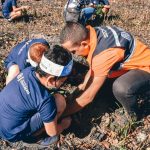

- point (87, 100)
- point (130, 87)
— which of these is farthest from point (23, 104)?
point (130, 87)

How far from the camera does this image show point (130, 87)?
4.32 metres

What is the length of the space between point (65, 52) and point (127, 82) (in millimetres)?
952

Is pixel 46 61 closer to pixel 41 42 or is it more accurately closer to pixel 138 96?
pixel 41 42

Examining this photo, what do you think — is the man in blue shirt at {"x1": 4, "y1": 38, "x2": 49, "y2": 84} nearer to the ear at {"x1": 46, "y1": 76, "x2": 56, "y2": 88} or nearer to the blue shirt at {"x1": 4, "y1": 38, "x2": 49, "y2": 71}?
the blue shirt at {"x1": 4, "y1": 38, "x2": 49, "y2": 71}

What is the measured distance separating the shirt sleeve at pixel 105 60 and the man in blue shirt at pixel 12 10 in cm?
365

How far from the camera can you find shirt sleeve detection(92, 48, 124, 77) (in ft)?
13.7

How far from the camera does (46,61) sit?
12.1 ft

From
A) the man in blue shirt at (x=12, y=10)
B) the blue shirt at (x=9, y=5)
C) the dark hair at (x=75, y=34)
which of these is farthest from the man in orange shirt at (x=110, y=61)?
the blue shirt at (x=9, y=5)

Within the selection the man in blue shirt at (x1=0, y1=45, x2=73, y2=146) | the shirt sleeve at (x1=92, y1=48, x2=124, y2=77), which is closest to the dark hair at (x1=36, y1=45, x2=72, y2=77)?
the man in blue shirt at (x1=0, y1=45, x2=73, y2=146)

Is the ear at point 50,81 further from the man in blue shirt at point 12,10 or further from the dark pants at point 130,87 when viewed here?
the man in blue shirt at point 12,10

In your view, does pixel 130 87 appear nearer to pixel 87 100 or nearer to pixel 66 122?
pixel 87 100

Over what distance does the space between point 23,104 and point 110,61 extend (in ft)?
3.33

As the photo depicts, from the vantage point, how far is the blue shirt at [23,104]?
379cm

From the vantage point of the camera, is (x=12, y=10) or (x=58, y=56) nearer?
(x=58, y=56)
